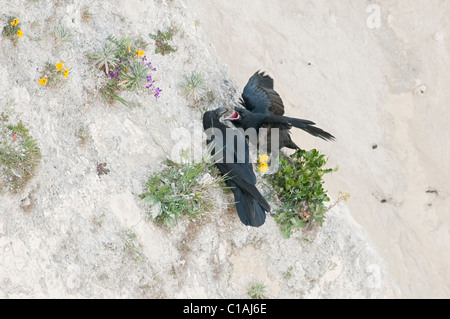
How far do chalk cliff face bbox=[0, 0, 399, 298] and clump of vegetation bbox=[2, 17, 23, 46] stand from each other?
6 cm

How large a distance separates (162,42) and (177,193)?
224 centimetres

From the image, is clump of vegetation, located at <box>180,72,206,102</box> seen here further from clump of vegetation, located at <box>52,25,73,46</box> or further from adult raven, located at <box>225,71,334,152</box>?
clump of vegetation, located at <box>52,25,73,46</box>

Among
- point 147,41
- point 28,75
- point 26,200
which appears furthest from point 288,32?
point 26,200

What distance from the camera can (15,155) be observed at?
189 inches

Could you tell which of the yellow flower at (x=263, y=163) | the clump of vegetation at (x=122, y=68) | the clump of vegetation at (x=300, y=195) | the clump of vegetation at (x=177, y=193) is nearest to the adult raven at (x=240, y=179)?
the clump of vegetation at (x=177, y=193)

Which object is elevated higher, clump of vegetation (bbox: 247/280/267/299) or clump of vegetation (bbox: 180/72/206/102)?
clump of vegetation (bbox: 180/72/206/102)

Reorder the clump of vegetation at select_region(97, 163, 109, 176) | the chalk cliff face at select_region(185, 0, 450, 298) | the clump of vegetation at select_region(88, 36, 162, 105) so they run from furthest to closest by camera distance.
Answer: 1. the chalk cliff face at select_region(185, 0, 450, 298)
2. the clump of vegetation at select_region(88, 36, 162, 105)
3. the clump of vegetation at select_region(97, 163, 109, 176)

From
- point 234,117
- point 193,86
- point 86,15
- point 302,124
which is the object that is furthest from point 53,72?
point 302,124

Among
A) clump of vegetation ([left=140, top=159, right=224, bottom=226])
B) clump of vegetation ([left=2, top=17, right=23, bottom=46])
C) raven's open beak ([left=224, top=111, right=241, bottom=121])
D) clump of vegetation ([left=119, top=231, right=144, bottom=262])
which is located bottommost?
clump of vegetation ([left=119, top=231, right=144, bottom=262])

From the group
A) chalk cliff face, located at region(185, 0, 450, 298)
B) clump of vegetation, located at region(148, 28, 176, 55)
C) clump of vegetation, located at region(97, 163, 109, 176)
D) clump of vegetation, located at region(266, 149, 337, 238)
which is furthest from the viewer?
chalk cliff face, located at region(185, 0, 450, 298)

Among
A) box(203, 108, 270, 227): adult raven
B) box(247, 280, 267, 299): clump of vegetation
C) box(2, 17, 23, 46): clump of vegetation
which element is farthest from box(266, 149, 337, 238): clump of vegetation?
box(2, 17, 23, 46): clump of vegetation

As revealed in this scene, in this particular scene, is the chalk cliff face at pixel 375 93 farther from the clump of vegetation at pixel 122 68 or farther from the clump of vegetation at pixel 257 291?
the clump of vegetation at pixel 257 291

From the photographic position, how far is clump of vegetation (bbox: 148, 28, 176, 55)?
245 inches
